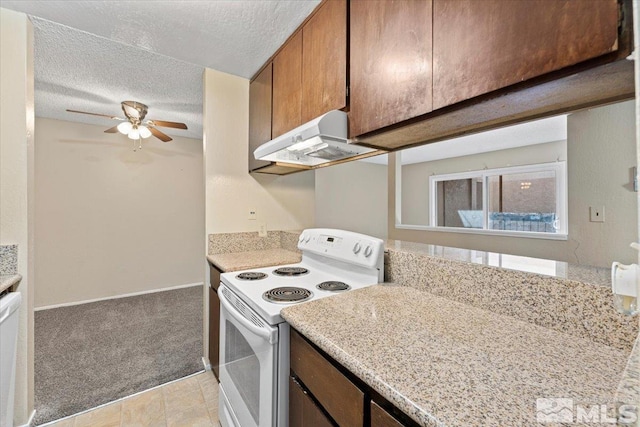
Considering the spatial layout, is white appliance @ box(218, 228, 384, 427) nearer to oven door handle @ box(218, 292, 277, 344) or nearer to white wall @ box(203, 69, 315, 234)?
oven door handle @ box(218, 292, 277, 344)

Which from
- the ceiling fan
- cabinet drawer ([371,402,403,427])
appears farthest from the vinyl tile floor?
the ceiling fan

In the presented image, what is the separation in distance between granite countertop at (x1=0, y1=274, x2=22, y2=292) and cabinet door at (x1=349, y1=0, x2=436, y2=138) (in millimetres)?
1840

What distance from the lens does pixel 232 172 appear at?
7.22 ft

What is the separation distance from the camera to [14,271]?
1463mm

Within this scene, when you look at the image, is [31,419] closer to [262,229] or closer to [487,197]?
[262,229]

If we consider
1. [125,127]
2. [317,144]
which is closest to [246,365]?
[317,144]

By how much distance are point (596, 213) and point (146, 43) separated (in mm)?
3660

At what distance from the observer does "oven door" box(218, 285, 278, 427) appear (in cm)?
93

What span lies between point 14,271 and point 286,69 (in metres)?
1.97

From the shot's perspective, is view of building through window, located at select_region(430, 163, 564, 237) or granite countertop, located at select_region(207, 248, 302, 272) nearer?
granite countertop, located at select_region(207, 248, 302, 272)

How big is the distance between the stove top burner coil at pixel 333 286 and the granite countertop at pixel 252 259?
1.85 feet

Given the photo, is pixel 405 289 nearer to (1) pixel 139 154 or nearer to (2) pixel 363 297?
(2) pixel 363 297

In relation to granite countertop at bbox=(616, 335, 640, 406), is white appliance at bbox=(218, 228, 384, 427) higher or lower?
lower

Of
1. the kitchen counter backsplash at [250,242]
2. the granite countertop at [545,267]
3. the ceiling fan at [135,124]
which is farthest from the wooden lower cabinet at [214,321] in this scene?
the ceiling fan at [135,124]
